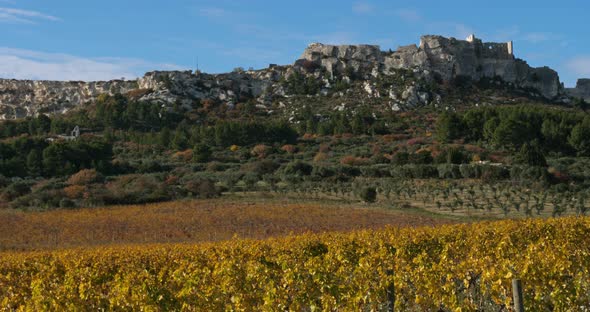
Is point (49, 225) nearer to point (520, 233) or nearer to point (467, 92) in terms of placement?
point (520, 233)

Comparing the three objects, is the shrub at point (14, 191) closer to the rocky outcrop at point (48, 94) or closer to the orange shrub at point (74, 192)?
the orange shrub at point (74, 192)

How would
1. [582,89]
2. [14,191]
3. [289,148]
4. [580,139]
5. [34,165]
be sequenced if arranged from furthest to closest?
[582,89]
[289,148]
[580,139]
[34,165]
[14,191]

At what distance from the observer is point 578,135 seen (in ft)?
170

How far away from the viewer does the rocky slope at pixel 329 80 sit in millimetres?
88625

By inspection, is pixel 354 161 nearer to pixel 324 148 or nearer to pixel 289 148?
pixel 324 148

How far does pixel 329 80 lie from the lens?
304 feet

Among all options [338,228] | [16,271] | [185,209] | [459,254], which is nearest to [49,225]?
[185,209]

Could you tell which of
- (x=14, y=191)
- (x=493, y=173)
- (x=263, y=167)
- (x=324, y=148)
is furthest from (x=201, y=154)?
(x=493, y=173)

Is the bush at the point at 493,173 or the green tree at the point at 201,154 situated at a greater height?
the green tree at the point at 201,154

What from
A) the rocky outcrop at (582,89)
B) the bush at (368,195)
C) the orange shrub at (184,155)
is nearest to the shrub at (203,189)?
the bush at (368,195)

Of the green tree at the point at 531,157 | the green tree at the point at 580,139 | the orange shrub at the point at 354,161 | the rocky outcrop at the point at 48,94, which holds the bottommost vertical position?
the orange shrub at the point at 354,161

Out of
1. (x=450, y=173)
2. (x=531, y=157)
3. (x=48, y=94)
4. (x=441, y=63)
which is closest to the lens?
(x=450, y=173)

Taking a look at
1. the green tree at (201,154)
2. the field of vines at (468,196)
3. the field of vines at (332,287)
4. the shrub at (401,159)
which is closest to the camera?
the field of vines at (332,287)

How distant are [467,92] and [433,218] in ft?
218
